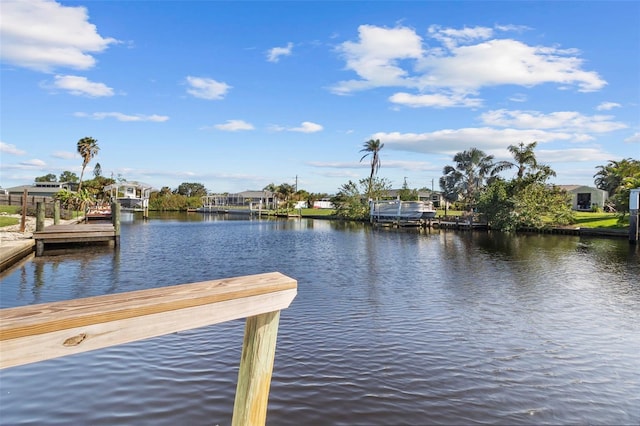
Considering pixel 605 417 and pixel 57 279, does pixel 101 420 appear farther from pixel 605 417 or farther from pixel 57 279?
pixel 57 279

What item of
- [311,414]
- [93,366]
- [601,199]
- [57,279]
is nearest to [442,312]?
[311,414]

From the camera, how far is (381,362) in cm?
726

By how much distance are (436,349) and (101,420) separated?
5.75 m

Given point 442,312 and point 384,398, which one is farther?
point 442,312

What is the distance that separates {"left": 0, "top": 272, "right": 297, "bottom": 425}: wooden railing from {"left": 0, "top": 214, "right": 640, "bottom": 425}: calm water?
117 inches

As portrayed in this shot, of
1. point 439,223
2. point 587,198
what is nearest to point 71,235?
point 439,223

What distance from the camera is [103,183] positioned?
7638 centimetres

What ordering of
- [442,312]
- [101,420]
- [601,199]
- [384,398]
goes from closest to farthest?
[101,420] → [384,398] → [442,312] → [601,199]

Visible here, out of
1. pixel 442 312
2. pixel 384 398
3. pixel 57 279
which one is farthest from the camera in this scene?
pixel 57 279

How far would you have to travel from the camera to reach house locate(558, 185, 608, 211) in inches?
2594

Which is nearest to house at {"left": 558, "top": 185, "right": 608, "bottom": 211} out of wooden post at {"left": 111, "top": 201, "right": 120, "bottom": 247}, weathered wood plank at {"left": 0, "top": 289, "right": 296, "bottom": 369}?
wooden post at {"left": 111, "top": 201, "right": 120, "bottom": 247}

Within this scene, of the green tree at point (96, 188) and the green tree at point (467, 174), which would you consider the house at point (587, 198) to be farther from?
the green tree at point (96, 188)

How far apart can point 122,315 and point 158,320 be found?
19 cm

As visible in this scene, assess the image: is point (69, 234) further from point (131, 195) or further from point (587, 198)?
point (131, 195)
